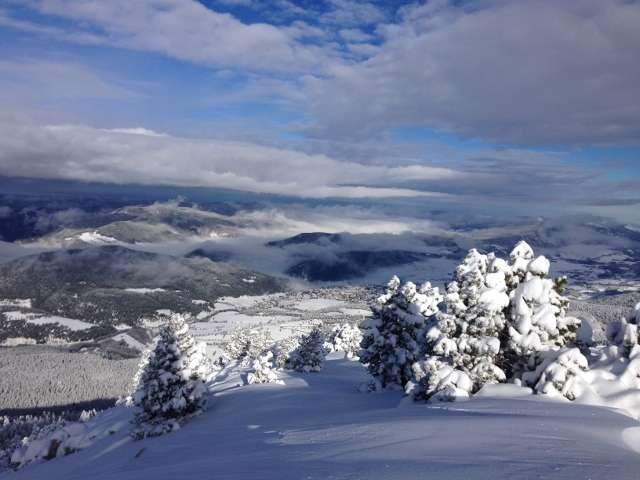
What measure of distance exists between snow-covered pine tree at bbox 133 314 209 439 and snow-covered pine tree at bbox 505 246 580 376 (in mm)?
24057

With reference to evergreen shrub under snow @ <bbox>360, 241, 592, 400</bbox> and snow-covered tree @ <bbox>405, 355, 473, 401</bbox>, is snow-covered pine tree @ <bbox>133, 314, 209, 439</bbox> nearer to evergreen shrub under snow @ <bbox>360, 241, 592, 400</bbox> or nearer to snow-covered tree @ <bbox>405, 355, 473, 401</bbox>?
evergreen shrub under snow @ <bbox>360, 241, 592, 400</bbox>

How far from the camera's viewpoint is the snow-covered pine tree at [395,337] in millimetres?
33312

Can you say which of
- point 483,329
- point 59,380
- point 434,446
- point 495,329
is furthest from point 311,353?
point 59,380

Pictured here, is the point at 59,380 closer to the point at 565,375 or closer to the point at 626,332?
the point at 565,375

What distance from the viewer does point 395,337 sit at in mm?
33656

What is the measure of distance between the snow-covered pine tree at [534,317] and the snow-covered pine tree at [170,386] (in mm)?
24057

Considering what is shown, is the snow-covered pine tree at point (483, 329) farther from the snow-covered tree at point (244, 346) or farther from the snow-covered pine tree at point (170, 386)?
the snow-covered tree at point (244, 346)

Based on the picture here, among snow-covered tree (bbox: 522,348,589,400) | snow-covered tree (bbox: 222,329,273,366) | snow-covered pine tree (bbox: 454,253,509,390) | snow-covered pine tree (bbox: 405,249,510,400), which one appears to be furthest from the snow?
snow-covered tree (bbox: 222,329,273,366)

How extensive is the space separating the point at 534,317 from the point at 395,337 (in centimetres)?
1266

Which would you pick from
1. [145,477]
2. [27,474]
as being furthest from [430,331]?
[27,474]

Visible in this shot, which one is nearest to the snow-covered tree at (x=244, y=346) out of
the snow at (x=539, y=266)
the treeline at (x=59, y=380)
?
the treeline at (x=59, y=380)

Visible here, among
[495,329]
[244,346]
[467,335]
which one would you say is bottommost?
[244,346]

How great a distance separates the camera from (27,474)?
122 ft

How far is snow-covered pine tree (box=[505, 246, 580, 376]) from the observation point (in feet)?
72.5
